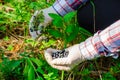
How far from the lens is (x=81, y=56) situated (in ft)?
5.72

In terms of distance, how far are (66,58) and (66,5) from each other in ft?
1.27

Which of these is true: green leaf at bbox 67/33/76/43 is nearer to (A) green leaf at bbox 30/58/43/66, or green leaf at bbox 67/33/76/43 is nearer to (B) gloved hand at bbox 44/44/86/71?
(B) gloved hand at bbox 44/44/86/71

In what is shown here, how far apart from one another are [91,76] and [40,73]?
Result: 27 centimetres

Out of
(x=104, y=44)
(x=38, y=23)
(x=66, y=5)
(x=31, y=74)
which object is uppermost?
(x=66, y=5)

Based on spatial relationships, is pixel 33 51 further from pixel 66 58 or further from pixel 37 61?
pixel 66 58

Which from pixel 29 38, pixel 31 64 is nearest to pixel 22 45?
pixel 29 38

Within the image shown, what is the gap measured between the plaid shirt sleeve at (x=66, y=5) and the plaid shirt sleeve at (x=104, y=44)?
33 centimetres

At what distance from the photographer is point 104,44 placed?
165 cm

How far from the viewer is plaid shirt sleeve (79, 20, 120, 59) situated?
5.31 feet

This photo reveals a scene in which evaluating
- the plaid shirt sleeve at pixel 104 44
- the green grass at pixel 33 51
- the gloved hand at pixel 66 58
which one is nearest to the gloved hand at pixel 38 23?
the green grass at pixel 33 51

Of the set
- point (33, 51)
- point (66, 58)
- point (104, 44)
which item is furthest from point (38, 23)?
point (104, 44)

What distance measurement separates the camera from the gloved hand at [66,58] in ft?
5.67

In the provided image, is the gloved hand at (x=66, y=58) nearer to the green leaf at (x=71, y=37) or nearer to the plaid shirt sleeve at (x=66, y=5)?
the green leaf at (x=71, y=37)

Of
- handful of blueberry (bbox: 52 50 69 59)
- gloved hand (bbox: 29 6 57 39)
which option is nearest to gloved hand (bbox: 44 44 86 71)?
handful of blueberry (bbox: 52 50 69 59)
